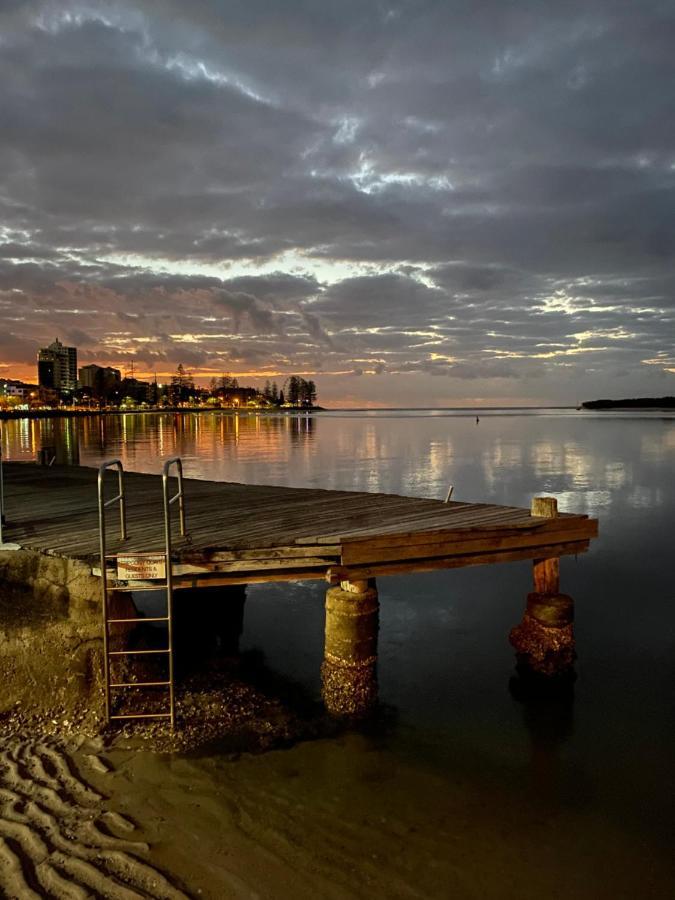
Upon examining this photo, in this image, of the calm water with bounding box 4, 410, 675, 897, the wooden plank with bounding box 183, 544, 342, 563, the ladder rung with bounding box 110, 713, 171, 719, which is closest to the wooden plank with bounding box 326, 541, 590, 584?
the wooden plank with bounding box 183, 544, 342, 563

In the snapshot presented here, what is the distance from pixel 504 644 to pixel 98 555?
7878mm

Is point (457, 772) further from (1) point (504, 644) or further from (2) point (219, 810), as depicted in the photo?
(1) point (504, 644)

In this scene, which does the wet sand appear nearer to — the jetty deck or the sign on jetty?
the sign on jetty

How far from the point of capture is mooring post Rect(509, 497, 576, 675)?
959 cm

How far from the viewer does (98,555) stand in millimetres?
7484

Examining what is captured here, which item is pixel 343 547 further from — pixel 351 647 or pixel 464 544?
pixel 464 544

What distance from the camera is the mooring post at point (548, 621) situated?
31.4ft

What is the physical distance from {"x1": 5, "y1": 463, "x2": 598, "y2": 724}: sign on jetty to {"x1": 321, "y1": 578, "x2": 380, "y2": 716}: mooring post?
0.01 meters

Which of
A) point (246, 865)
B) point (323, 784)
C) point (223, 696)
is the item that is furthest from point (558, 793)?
point (223, 696)

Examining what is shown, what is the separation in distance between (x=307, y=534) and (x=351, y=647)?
1.62 m

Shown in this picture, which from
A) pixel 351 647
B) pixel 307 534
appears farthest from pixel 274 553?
pixel 351 647

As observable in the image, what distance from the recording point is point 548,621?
31.6ft

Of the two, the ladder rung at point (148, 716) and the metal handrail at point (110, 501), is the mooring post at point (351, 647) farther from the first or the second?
the metal handrail at point (110, 501)

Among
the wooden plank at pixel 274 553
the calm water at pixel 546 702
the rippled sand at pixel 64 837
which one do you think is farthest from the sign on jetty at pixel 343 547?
the rippled sand at pixel 64 837
